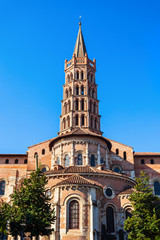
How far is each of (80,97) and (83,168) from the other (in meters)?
19.5

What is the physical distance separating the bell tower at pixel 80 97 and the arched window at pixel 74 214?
20209mm

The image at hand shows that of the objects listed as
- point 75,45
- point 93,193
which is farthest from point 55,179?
point 75,45

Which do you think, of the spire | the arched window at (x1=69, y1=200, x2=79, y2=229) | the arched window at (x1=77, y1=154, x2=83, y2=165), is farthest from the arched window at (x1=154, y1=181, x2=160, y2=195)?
the spire

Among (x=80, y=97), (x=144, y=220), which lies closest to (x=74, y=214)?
(x=144, y=220)

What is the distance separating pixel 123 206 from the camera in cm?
3438

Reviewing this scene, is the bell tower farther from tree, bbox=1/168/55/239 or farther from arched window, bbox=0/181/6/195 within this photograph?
tree, bbox=1/168/55/239

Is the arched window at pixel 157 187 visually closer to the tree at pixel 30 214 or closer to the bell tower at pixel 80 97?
the bell tower at pixel 80 97

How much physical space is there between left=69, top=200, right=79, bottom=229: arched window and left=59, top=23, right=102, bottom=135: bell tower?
20.2m

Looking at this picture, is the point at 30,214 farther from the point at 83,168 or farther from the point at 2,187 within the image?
the point at 2,187

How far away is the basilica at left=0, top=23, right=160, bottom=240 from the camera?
2948 centimetres

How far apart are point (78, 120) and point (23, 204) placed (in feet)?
87.8

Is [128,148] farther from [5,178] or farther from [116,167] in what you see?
[5,178]

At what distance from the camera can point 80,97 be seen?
173 feet

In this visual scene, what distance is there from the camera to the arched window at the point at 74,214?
28.9 m
